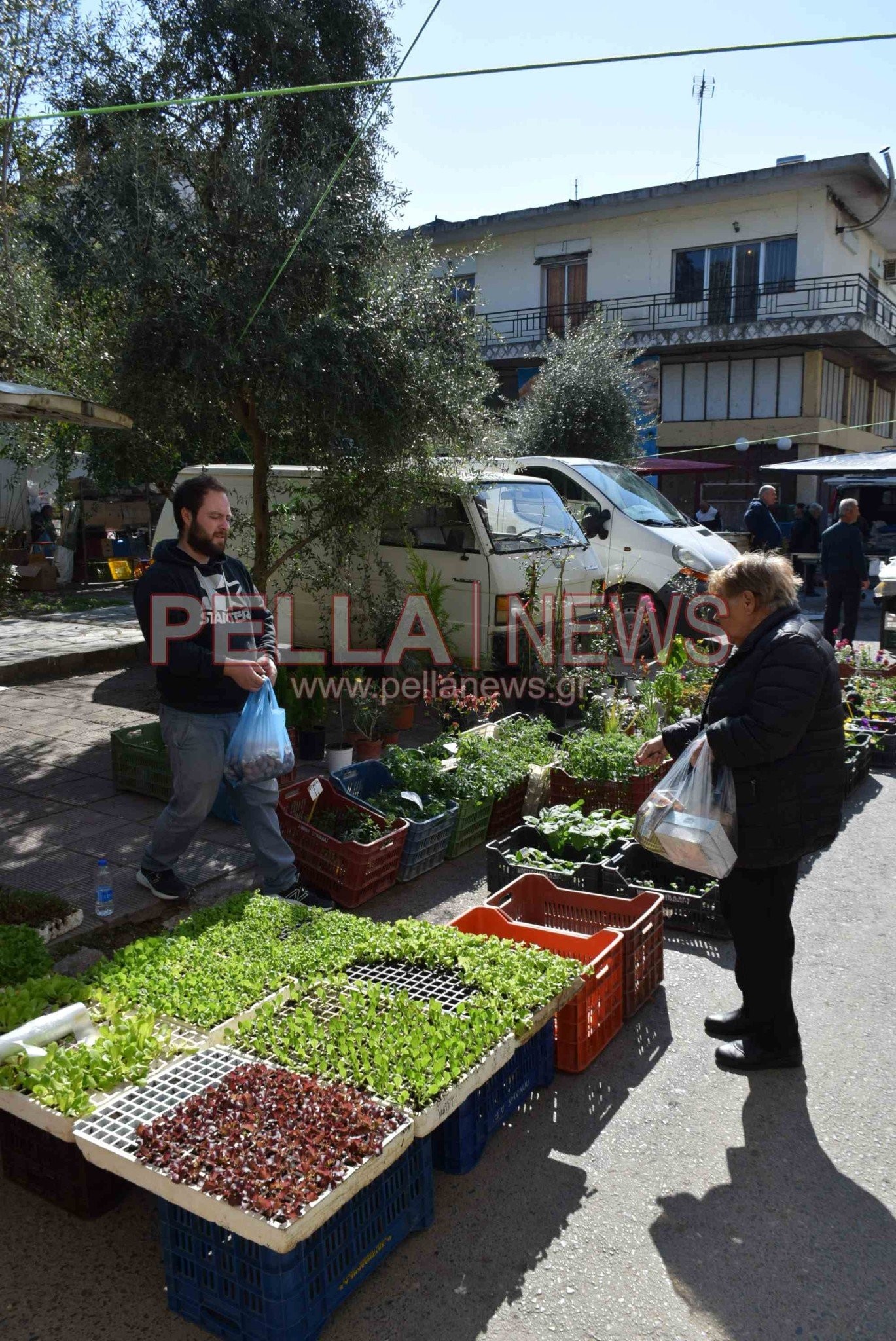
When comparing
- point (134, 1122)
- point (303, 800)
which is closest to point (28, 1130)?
point (134, 1122)

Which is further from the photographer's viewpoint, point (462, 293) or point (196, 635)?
point (462, 293)

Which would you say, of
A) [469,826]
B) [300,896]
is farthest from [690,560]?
[300,896]

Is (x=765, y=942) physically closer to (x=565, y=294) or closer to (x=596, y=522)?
(x=596, y=522)

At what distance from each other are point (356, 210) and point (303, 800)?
4.77 meters

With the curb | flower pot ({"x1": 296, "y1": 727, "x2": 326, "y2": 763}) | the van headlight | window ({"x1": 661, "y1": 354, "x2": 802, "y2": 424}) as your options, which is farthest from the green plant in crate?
window ({"x1": 661, "y1": 354, "x2": 802, "y2": 424})

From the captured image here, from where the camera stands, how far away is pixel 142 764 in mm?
6797

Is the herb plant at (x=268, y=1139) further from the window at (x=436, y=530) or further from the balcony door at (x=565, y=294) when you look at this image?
the balcony door at (x=565, y=294)

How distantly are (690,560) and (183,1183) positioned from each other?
9.90 metres

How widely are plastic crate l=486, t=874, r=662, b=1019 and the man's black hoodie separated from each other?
162 centimetres

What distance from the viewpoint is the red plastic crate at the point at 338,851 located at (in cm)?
522

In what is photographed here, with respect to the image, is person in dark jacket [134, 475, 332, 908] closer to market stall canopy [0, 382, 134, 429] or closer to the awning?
market stall canopy [0, 382, 134, 429]

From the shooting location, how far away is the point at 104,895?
482 centimetres

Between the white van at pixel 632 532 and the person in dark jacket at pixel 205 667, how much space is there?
6728 millimetres

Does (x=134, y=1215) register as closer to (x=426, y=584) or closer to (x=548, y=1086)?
(x=548, y=1086)
